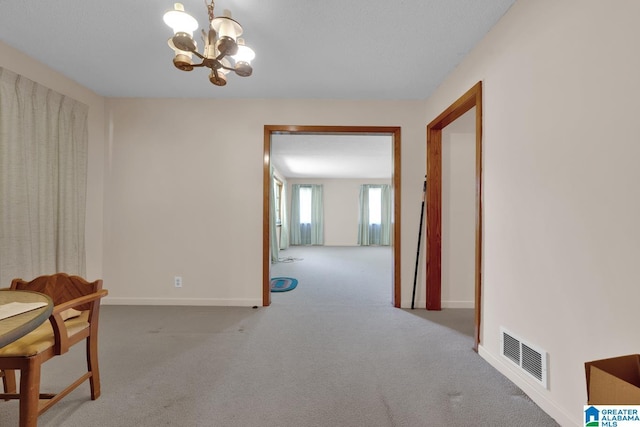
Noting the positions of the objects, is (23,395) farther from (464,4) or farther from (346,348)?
(464,4)

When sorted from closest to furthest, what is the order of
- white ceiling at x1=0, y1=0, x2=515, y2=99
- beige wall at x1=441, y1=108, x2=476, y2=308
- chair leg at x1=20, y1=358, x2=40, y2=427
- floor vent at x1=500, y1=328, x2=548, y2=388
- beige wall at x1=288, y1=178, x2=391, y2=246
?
chair leg at x1=20, y1=358, x2=40, y2=427 < floor vent at x1=500, y1=328, x2=548, y2=388 < white ceiling at x1=0, y1=0, x2=515, y2=99 < beige wall at x1=441, y1=108, x2=476, y2=308 < beige wall at x1=288, y1=178, x2=391, y2=246

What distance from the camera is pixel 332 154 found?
5.32 meters

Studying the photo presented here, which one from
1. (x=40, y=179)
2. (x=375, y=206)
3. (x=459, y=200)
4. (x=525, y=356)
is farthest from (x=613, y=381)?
(x=375, y=206)

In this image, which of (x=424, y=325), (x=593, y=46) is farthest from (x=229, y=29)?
(x=424, y=325)

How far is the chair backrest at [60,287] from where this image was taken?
138 cm

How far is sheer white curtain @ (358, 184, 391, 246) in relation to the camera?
845cm

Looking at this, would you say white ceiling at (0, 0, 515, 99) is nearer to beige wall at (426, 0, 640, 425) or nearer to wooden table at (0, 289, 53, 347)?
beige wall at (426, 0, 640, 425)

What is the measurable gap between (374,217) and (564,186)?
7.40 m

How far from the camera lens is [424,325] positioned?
7.72ft

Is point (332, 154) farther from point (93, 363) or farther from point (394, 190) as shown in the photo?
point (93, 363)

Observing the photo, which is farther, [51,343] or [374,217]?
[374,217]

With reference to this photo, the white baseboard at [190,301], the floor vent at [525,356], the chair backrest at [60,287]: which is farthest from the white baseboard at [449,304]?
the chair backrest at [60,287]

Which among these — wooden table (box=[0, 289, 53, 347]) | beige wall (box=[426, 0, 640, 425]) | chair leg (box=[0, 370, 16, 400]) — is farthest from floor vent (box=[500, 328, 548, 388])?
chair leg (box=[0, 370, 16, 400])

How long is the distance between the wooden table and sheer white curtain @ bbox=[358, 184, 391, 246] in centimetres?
788
